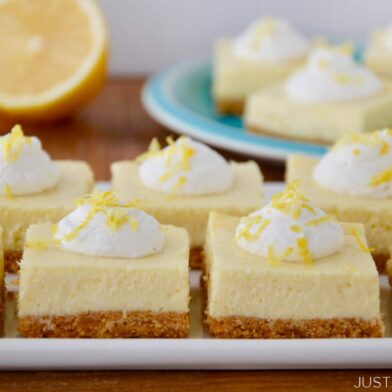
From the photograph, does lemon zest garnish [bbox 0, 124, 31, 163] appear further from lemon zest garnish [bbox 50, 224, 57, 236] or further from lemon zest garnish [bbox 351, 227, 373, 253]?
lemon zest garnish [bbox 351, 227, 373, 253]

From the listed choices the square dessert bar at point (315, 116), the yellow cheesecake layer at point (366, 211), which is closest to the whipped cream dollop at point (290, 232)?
the yellow cheesecake layer at point (366, 211)

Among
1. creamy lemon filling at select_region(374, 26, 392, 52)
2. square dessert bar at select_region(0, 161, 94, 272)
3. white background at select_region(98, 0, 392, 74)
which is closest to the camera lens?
square dessert bar at select_region(0, 161, 94, 272)

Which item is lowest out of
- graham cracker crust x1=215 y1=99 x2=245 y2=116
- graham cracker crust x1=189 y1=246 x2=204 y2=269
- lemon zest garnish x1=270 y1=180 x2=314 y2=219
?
graham cracker crust x1=215 y1=99 x2=245 y2=116

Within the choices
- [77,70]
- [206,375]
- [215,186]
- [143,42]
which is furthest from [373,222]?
[143,42]

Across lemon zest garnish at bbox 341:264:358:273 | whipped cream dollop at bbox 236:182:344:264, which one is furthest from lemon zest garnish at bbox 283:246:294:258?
lemon zest garnish at bbox 341:264:358:273

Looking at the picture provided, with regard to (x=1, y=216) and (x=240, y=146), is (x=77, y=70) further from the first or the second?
(x=1, y=216)

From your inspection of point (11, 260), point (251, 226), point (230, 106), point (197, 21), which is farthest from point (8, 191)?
point (197, 21)
